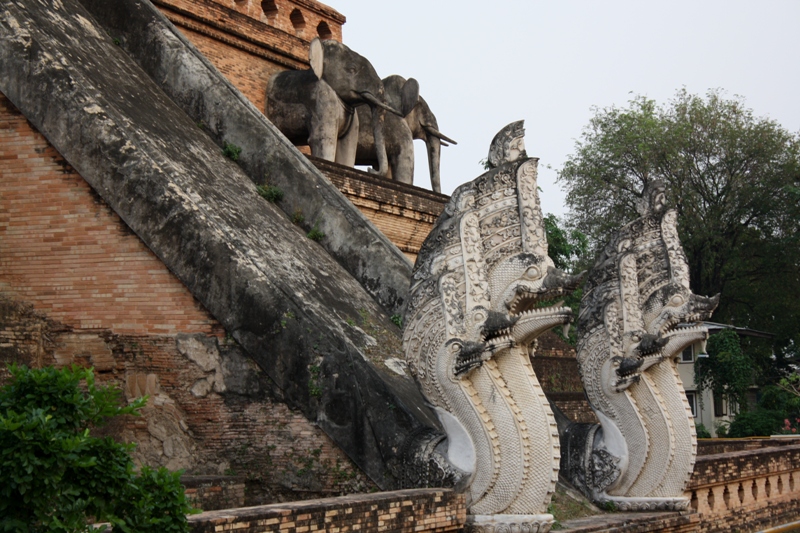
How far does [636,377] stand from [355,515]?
3.36 m

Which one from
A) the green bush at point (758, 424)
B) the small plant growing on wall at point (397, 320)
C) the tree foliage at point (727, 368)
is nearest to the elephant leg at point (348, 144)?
the small plant growing on wall at point (397, 320)

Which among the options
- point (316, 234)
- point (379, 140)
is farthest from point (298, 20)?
point (316, 234)

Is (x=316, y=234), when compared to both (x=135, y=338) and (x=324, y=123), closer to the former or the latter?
(x=135, y=338)

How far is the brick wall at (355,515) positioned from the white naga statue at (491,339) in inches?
13.6

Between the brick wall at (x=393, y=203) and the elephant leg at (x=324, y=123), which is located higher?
the elephant leg at (x=324, y=123)

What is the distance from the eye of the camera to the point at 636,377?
8.27 metres

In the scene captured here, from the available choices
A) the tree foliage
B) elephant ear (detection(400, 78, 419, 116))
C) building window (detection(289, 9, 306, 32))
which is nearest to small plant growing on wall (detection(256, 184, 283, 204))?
elephant ear (detection(400, 78, 419, 116))

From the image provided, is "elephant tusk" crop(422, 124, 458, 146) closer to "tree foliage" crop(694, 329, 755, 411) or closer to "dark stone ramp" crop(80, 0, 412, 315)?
"dark stone ramp" crop(80, 0, 412, 315)

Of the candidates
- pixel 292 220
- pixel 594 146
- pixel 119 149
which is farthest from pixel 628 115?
pixel 119 149

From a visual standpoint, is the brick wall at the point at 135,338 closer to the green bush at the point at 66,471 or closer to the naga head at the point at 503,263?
the naga head at the point at 503,263

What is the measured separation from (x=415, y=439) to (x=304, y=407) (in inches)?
31.2

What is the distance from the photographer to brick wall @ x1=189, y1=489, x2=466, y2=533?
489 centimetres

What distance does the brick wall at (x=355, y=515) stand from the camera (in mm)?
4887

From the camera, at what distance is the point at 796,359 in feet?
91.8
